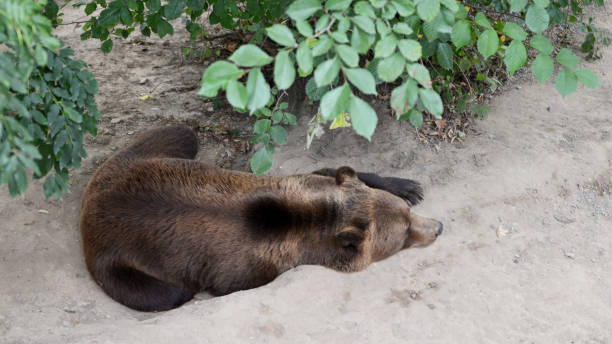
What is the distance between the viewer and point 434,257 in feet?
14.0

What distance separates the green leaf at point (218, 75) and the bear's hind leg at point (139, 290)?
8.46ft

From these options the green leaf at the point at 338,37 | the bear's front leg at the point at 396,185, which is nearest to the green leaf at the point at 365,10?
the green leaf at the point at 338,37

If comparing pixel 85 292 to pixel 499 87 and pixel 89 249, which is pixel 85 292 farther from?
pixel 499 87

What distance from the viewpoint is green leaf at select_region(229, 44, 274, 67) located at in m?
1.93

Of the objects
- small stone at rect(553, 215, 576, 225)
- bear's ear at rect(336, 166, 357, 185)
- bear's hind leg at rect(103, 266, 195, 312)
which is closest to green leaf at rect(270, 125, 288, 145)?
bear's ear at rect(336, 166, 357, 185)

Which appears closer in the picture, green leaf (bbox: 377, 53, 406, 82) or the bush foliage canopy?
the bush foliage canopy

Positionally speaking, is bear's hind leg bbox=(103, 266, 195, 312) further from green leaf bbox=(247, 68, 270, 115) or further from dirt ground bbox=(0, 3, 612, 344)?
green leaf bbox=(247, 68, 270, 115)

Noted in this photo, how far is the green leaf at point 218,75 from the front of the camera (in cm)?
192

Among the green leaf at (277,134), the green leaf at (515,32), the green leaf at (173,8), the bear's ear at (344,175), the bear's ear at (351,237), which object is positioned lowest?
the bear's ear at (351,237)

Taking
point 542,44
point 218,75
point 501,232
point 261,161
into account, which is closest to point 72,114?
point 261,161

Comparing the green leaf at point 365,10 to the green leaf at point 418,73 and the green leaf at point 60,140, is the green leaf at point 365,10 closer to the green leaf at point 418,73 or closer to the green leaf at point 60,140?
the green leaf at point 418,73

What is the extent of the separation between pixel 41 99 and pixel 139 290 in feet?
5.92

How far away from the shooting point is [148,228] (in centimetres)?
393

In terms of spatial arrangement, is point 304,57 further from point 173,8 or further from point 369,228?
point 173,8
